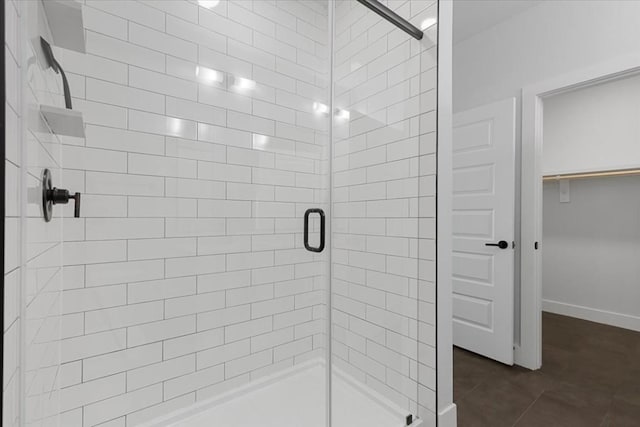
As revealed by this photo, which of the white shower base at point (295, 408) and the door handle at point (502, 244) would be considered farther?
the door handle at point (502, 244)

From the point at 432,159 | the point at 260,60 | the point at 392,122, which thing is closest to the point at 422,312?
the point at 432,159

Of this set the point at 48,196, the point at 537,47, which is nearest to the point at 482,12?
the point at 537,47

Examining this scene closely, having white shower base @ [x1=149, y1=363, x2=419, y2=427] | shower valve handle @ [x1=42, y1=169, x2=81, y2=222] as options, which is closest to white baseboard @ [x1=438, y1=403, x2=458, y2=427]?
white shower base @ [x1=149, y1=363, x2=419, y2=427]

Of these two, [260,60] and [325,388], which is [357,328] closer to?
[325,388]

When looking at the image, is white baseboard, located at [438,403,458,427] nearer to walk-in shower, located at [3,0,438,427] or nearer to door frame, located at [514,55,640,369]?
walk-in shower, located at [3,0,438,427]

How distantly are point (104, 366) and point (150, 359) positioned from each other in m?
0.19

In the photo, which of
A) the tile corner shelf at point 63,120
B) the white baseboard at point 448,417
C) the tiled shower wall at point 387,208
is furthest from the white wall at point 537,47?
the tile corner shelf at point 63,120

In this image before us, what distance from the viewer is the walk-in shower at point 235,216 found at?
1.41 meters

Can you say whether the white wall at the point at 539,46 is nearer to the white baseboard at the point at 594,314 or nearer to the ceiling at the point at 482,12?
the ceiling at the point at 482,12

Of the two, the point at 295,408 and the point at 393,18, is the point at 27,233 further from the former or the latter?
the point at 393,18

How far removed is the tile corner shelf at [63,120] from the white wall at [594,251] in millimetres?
4353

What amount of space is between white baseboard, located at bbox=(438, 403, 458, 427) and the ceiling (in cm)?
271

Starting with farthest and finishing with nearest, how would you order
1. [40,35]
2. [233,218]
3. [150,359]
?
[233,218] → [150,359] → [40,35]

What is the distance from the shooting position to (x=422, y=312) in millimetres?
1574
